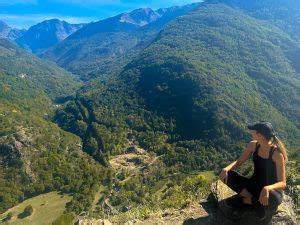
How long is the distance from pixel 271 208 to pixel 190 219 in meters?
3.43

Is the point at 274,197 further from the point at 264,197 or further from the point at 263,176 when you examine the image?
the point at 263,176

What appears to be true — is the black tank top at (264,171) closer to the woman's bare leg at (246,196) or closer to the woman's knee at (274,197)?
the woman's bare leg at (246,196)

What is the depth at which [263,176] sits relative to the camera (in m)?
14.1

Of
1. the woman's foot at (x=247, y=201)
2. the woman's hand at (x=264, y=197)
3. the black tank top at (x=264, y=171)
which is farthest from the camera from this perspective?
the woman's foot at (x=247, y=201)

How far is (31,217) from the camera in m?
140

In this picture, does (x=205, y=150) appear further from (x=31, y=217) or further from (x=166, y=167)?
(x=31, y=217)

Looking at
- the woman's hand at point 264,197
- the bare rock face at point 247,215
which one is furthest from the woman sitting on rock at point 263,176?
the bare rock face at point 247,215

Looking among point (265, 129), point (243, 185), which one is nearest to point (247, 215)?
point (243, 185)

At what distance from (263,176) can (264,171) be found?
24cm

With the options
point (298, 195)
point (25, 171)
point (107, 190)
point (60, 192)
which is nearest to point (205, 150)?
point (107, 190)

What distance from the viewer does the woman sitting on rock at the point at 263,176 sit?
1315 cm

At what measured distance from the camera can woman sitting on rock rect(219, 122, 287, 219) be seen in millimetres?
13148

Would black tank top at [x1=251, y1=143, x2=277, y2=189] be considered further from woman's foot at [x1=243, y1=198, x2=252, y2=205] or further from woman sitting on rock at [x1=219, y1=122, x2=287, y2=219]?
woman's foot at [x1=243, y1=198, x2=252, y2=205]

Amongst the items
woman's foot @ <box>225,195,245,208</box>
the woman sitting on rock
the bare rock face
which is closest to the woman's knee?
the woman sitting on rock
